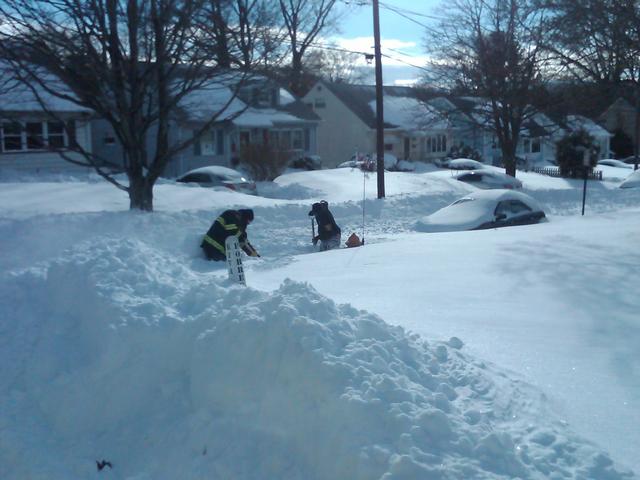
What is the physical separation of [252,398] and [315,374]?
530 mm

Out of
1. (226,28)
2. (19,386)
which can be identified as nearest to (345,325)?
(19,386)

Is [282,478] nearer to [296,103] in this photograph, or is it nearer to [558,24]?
[558,24]

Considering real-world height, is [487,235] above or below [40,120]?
below

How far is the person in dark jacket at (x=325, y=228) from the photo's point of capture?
15797mm

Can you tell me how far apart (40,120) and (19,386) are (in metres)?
26.1

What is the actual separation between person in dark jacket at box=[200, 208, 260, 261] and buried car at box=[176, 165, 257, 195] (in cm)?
1365

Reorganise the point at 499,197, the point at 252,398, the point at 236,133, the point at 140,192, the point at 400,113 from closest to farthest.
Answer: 1. the point at 252,398
2. the point at 140,192
3. the point at 499,197
4. the point at 236,133
5. the point at 400,113

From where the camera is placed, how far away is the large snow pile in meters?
4.51

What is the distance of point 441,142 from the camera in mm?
55656

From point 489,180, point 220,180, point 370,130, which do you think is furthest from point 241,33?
point 370,130

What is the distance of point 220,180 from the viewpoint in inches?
1111

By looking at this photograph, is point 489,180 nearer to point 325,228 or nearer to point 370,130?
point 370,130

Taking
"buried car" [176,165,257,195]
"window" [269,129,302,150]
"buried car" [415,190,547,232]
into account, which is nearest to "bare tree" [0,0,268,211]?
"buried car" [415,190,547,232]

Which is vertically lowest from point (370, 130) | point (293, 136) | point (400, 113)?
point (293, 136)
